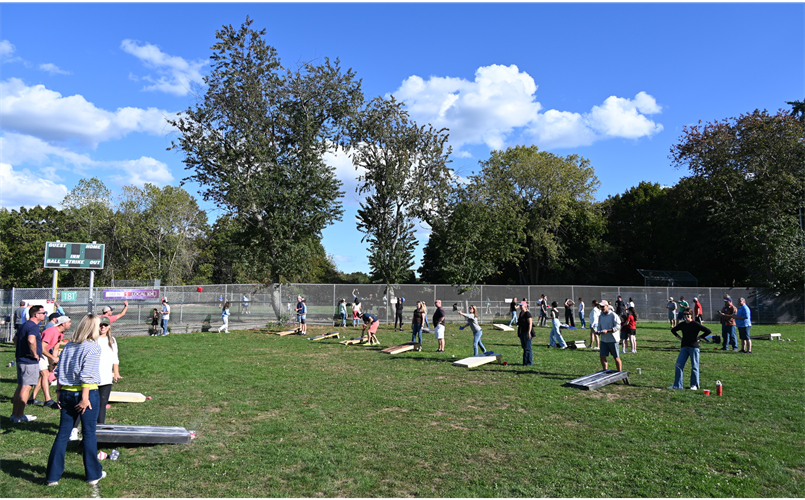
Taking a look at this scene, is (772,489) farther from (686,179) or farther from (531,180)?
(531,180)

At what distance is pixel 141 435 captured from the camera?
662 centimetres

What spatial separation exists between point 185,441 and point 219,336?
58.3 feet

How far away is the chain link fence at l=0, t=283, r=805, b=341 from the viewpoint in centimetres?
2498

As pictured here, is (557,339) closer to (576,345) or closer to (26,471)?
(576,345)

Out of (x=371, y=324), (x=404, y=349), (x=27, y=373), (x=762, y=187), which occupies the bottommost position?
(x=404, y=349)

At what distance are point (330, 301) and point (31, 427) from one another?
22.5 metres

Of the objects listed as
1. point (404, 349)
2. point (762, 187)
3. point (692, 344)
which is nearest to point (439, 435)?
point (692, 344)

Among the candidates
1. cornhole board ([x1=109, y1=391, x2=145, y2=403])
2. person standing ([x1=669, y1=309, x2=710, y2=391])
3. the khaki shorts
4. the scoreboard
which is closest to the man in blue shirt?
person standing ([x1=669, y1=309, x2=710, y2=391])

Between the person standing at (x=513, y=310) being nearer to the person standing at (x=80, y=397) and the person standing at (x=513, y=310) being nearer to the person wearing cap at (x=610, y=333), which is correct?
the person wearing cap at (x=610, y=333)

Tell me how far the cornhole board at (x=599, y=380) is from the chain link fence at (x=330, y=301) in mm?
18817

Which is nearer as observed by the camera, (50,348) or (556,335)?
Answer: (50,348)

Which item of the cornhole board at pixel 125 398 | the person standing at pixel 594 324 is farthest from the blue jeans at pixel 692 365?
the cornhole board at pixel 125 398

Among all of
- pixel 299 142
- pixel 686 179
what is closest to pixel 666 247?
pixel 686 179

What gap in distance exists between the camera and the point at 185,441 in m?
6.89
